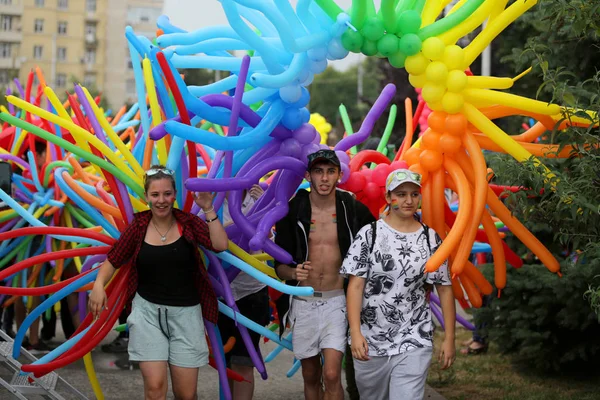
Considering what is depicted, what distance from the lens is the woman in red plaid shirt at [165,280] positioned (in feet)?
18.1

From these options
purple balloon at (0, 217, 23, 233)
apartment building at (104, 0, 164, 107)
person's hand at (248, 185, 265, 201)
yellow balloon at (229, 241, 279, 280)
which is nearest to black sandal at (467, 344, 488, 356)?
person's hand at (248, 185, 265, 201)

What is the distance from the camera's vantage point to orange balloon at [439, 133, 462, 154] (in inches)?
232

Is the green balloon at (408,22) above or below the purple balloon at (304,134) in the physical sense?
above

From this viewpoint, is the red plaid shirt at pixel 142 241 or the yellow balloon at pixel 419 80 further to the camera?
the yellow balloon at pixel 419 80

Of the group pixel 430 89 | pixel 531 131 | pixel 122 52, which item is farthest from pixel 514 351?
pixel 122 52

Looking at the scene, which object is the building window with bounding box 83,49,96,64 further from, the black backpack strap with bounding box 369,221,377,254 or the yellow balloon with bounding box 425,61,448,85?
the black backpack strap with bounding box 369,221,377,254

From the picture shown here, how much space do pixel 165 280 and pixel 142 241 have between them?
0.85 feet

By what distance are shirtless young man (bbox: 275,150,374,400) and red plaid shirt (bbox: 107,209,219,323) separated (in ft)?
1.56

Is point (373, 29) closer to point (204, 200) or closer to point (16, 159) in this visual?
point (204, 200)

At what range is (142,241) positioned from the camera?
5582 millimetres

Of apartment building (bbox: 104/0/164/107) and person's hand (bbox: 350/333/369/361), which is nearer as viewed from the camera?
person's hand (bbox: 350/333/369/361)

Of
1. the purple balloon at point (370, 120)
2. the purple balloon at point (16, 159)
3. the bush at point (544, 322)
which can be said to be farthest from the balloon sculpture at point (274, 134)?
the purple balloon at point (16, 159)

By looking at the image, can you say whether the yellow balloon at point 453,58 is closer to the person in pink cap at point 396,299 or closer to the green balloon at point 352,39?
the green balloon at point 352,39

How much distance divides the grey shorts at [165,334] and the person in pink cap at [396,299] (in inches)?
36.1
